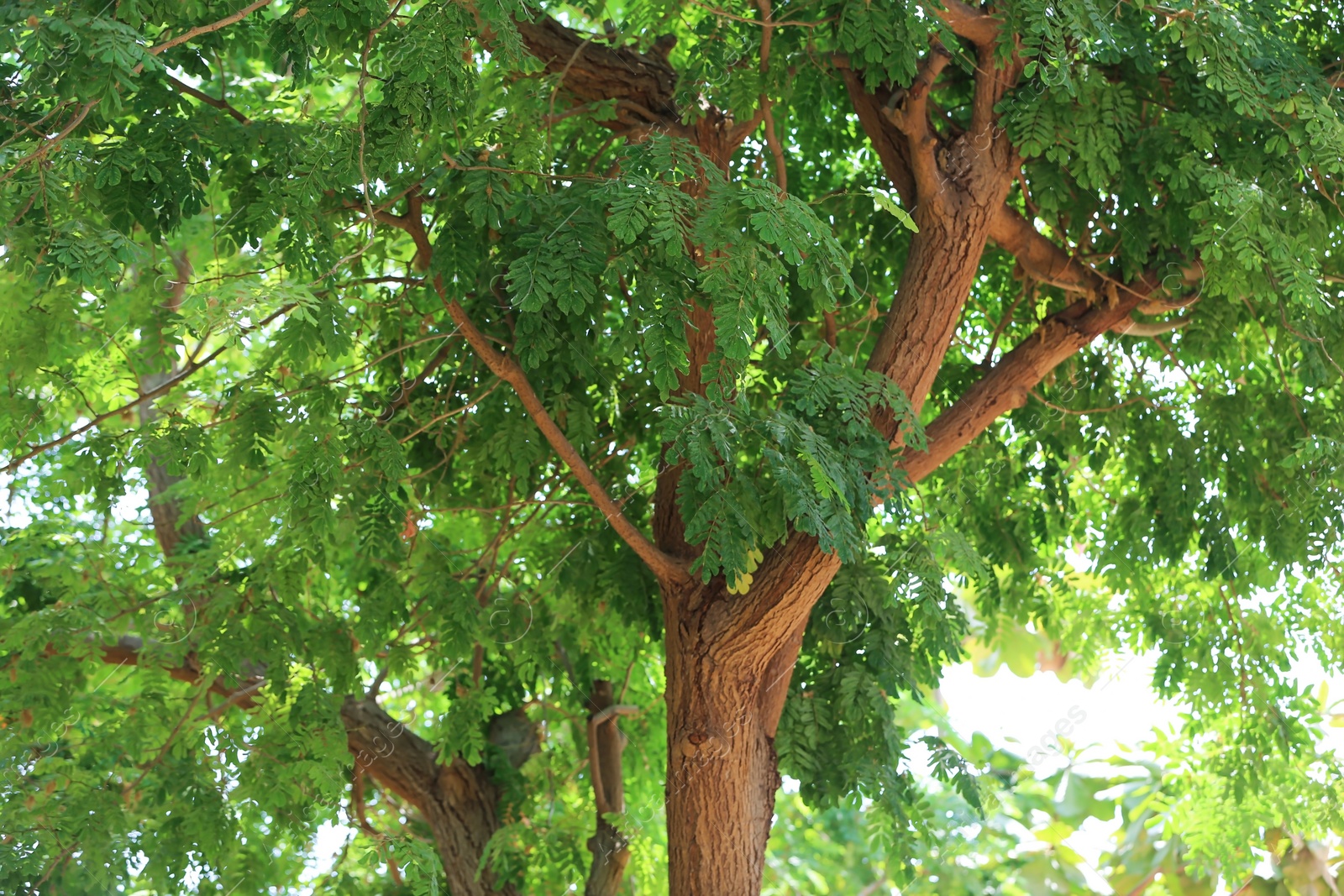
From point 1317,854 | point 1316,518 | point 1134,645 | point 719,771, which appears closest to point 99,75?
point 719,771

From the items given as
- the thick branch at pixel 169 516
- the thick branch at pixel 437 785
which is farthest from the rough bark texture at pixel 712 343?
the thick branch at pixel 169 516

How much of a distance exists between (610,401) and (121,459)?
1.55 metres

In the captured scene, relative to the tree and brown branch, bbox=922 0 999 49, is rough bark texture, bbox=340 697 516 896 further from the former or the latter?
brown branch, bbox=922 0 999 49

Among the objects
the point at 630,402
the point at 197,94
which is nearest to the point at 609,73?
the point at 630,402

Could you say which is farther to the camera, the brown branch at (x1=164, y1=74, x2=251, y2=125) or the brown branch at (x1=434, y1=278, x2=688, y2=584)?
the brown branch at (x1=434, y1=278, x2=688, y2=584)

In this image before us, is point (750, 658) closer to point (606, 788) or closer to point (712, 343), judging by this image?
point (712, 343)

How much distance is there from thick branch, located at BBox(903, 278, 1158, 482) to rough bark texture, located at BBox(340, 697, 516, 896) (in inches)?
89.7

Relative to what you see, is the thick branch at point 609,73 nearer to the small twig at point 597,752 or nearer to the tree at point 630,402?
the tree at point 630,402

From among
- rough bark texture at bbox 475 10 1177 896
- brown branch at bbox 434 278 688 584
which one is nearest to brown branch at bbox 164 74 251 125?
brown branch at bbox 434 278 688 584

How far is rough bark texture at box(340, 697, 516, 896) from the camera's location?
5117 millimetres

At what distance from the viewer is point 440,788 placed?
526 cm

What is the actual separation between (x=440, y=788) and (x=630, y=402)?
184cm

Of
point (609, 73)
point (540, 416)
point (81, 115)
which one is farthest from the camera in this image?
point (609, 73)

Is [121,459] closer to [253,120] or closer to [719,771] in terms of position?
[253,120]
